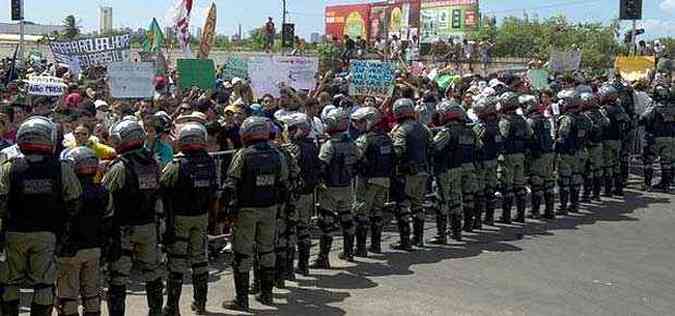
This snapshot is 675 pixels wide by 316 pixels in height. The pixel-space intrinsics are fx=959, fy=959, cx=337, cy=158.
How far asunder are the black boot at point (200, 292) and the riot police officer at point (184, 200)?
5 cm

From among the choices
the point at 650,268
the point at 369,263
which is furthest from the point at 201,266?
the point at 650,268

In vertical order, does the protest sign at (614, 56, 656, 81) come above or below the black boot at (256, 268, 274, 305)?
above

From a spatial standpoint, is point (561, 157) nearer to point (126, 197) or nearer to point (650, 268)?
point (650, 268)

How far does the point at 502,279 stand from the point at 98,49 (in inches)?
369

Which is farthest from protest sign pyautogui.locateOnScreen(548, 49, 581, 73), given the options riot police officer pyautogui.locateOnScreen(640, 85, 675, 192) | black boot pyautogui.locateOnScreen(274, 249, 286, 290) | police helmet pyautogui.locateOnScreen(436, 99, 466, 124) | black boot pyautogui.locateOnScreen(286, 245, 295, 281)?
black boot pyautogui.locateOnScreen(274, 249, 286, 290)

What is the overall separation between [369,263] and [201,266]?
343cm

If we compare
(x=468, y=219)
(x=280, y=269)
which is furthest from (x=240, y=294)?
(x=468, y=219)

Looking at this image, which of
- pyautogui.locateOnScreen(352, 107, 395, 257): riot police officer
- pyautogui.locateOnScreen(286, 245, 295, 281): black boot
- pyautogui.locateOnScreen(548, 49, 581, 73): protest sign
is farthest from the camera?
pyautogui.locateOnScreen(548, 49, 581, 73): protest sign

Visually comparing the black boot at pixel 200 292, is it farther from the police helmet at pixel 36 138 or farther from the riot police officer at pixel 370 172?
the riot police officer at pixel 370 172

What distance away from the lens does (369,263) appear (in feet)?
41.6

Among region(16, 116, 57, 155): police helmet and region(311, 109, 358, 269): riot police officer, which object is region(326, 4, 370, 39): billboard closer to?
region(311, 109, 358, 269): riot police officer

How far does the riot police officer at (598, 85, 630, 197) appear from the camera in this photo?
61.3 ft

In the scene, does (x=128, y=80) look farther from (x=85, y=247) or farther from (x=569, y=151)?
(x=569, y=151)

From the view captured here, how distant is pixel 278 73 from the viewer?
16203mm
